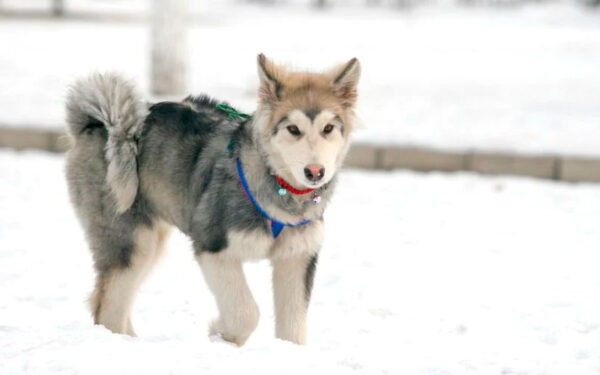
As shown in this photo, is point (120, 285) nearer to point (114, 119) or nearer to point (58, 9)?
point (114, 119)

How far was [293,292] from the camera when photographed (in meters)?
4.61

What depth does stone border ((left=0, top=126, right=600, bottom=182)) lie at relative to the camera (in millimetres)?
9172

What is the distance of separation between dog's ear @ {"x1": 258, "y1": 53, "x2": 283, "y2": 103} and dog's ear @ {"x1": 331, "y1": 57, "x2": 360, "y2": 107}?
0.26m

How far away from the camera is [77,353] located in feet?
13.4

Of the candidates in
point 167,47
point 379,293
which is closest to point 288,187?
point 379,293

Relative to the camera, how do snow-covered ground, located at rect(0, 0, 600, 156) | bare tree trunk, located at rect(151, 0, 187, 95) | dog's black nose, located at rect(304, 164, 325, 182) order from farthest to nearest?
1. bare tree trunk, located at rect(151, 0, 187, 95)
2. snow-covered ground, located at rect(0, 0, 600, 156)
3. dog's black nose, located at rect(304, 164, 325, 182)

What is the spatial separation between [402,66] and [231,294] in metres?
12.0

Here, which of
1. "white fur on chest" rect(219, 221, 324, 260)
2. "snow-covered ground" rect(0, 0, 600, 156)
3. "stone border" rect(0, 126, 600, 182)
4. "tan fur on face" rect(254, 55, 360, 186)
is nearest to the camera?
"tan fur on face" rect(254, 55, 360, 186)

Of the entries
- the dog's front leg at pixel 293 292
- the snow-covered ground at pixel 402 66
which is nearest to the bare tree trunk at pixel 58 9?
the snow-covered ground at pixel 402 66

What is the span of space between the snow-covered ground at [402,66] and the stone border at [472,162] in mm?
180

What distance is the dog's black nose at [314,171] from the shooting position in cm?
408

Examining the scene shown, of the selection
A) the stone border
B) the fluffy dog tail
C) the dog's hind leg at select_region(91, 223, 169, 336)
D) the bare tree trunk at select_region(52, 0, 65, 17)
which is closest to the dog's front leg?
the dog's hind leg at select_region(91, 223, 169, 336)

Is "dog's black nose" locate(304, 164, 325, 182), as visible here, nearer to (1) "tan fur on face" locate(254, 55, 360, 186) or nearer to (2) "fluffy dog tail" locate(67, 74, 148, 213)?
(1) "tan fur on face" locate(254, 55, 360, 186)

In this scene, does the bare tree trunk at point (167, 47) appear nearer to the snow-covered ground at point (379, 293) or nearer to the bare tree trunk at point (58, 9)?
the snow-covered ground at point (379, 293)
